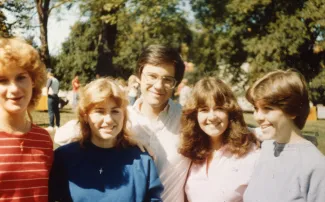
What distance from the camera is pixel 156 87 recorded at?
10.3ft

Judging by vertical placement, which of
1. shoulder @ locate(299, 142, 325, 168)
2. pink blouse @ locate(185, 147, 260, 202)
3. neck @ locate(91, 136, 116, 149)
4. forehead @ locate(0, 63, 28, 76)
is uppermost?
forehead @ locate(0, 63, 28, 76)

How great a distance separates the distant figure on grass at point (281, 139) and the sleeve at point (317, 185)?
0.23 ft

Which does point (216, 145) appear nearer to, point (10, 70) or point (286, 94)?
point (286, 94)

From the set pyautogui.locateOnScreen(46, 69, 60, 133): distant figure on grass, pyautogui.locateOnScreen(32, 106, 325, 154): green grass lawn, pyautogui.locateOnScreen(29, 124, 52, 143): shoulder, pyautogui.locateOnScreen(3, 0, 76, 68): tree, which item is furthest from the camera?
pyautogui.locateOnScreen(3, 0, 76, 68): tree

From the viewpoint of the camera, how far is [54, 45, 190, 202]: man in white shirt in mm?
3098

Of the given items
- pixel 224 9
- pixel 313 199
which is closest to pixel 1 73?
pixel 313 199

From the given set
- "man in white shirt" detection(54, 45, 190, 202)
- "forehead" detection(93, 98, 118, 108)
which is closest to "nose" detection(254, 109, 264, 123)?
"man in white shirt" detection(54, 45, 190, 202)

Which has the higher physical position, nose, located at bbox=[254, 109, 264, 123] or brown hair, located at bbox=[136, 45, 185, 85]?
brown hair, located at bbox=[136, 45, 185, 85]

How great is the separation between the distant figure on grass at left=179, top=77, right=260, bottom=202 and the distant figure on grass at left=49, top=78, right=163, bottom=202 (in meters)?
0.46

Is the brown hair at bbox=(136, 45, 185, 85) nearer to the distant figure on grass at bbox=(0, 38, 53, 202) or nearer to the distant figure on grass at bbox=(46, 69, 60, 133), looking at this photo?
the distant figure on grass at bbox=(0, 38, 53, 202)

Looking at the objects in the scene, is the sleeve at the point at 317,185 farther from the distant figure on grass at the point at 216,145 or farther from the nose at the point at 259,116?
the distant figure on grass at the point at 216,145

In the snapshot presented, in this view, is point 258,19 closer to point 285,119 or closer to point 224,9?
point 224,9

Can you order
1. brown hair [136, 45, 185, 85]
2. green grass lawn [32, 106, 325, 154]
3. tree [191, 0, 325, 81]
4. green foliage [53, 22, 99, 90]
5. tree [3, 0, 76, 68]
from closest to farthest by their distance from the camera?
brown hair [136, 45, 185, 85] < green grass lawn [32, 106, 325, 154] < tree [3, 0, 76, 68] < tree [191, 0, 325, 81] < green foliage [53, 22, 99, 90]

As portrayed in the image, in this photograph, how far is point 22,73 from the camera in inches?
96.8
